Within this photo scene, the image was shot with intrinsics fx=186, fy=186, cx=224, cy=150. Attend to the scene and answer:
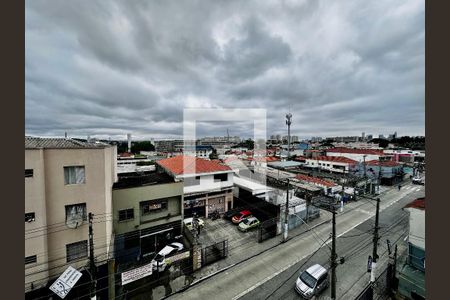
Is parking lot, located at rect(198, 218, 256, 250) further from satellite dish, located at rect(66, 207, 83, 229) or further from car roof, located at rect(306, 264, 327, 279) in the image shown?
satellite dish, located at rect(66, 207, 83, 229)

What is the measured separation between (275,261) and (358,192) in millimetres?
21317

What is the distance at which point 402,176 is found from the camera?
37.0 metres

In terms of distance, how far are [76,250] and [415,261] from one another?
2030cm

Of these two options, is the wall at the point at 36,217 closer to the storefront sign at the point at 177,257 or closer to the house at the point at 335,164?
the storefront sign at the point at 177,257

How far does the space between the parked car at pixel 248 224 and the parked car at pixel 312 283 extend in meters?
6.83

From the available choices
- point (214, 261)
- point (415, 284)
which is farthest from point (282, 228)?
point (415, 284)

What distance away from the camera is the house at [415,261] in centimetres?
965

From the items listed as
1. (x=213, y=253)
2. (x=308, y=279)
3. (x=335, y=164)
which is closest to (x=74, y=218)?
(x=213, y=253)

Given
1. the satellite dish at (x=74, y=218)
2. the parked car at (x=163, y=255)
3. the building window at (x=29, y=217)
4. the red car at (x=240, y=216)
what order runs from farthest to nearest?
the red car at (x=240, y=216)
the parked car at (x=163, y=255)
the satellite dish at (x=74, y=218)
the building window at (x=29, y=217)

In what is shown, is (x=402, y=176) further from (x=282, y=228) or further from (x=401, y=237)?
(x=282, y=228)

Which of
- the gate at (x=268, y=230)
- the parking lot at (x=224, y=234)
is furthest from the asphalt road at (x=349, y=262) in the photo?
the parking lot at (x=224, y=234)

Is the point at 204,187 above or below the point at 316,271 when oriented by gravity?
above

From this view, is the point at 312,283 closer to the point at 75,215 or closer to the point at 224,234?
the point at 224,234

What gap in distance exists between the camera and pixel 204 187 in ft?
65.3
